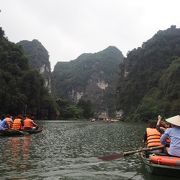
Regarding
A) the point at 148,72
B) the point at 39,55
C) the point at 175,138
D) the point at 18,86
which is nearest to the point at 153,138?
the point at 175,138

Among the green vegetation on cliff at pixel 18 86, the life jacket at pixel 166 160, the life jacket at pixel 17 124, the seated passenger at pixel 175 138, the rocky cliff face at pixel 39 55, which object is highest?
the rocky cliff face at pixel 39 55

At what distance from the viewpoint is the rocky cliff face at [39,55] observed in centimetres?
16434

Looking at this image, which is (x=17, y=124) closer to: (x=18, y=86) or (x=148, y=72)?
(x=18, y=86)

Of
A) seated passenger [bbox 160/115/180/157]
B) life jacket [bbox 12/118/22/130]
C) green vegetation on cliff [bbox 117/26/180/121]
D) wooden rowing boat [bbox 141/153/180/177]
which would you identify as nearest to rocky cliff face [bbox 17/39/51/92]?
green vegetation on cliff [bbox 117/26/180/121]

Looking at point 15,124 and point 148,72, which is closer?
point 15,124

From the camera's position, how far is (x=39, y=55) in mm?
167000

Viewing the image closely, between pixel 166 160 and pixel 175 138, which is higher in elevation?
pixel 175 138

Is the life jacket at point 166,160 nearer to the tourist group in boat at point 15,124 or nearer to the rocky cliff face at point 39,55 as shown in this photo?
→ the tourist group in boat at point 15,124

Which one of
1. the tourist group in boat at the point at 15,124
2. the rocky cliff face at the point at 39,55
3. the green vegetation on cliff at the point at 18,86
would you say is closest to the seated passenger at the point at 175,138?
the tourist group in boat at the point at 15,124

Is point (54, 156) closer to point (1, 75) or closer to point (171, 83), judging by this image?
point (1, 75)

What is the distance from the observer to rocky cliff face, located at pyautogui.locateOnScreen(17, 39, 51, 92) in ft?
539

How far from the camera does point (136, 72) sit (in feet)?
444

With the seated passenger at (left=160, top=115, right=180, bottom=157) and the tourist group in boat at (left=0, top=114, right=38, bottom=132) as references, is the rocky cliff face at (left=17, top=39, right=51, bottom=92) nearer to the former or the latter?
the tourist group in boat at (left=0, top=114, right=38, bottom=132)

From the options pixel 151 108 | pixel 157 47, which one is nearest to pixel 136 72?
pixel 157 47
